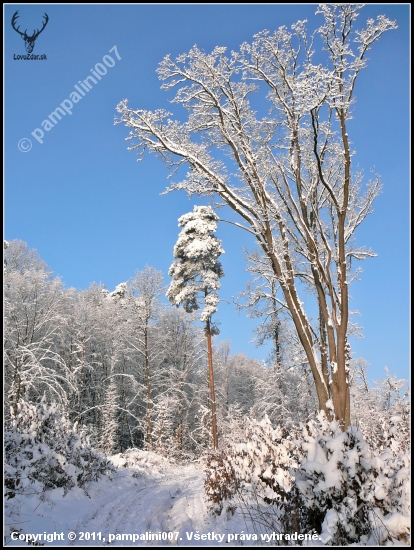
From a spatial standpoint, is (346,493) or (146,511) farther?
(146,511)

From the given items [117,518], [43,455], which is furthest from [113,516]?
[43,455]

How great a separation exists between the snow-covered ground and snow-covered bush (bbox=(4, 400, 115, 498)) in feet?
1.05

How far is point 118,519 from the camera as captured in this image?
19.1ft

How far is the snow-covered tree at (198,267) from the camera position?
19.9 metres

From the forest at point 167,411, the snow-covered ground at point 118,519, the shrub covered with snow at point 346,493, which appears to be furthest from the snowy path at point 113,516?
the shrub covered with snow at point 346,493

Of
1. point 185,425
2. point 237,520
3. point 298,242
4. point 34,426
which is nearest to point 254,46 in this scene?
point 298,242

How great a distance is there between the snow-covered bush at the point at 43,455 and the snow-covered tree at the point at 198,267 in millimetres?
11202

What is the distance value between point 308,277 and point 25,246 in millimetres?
26939

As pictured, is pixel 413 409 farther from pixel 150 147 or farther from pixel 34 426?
pixel 34 426

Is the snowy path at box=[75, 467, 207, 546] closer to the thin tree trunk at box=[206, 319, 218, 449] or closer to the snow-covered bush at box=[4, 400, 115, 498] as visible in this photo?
the snow-covered bush at box=[4, 400, 115, 498]

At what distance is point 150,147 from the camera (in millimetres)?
6145

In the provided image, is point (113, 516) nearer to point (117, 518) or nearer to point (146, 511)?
point (117, 518)

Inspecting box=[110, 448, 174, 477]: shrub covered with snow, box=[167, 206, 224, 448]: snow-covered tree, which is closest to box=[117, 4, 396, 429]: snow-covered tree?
box=[110, 448, 174, 477]: shrub covered with snow

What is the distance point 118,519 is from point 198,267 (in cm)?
1531
